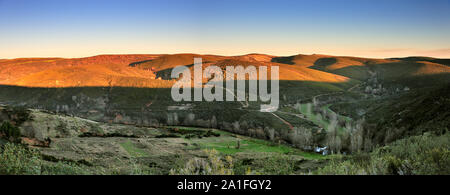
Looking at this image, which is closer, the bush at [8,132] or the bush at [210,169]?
the bush at [210,169]

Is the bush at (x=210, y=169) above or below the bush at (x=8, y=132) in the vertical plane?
above

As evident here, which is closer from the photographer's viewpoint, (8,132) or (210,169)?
(210,169)

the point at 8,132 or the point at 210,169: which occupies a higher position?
the point at 210,169

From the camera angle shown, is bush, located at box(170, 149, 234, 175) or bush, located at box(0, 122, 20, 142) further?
bush, located at box(0, 122, 20, 142)

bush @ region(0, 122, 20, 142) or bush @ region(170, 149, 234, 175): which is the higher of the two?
bush @ region(170, 149, 234, 175)
